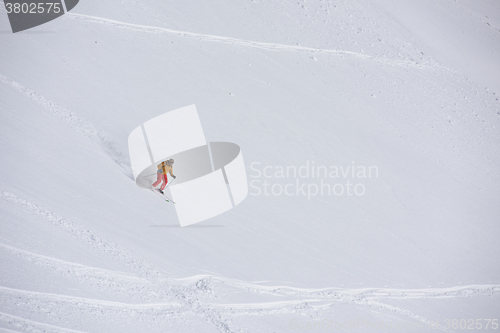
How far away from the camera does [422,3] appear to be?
30.7 feet

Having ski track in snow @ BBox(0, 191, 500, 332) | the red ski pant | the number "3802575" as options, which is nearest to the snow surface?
ski track in snow @ BBox(0, 191, 500, 332)

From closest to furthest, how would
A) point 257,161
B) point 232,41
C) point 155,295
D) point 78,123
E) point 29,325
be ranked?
point 29,325, point 155,295, point 78,123, point 257,161, point 232,41

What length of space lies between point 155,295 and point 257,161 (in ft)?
8.12

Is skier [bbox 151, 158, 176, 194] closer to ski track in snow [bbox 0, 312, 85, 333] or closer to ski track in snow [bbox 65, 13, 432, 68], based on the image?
ski track in snow [bbox 0, 312, 85, 333]

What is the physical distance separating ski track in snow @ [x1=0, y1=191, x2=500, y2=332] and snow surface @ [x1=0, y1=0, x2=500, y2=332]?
0.02m

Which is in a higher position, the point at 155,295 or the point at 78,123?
the point at 78,123

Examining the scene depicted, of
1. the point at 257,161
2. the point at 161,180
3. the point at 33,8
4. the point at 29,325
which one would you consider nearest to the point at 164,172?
the point at 161,180

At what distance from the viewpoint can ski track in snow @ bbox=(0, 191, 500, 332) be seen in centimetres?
462

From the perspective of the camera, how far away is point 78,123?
241 inches

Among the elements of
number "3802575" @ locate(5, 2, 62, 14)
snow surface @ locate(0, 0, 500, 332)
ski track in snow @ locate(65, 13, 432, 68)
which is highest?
number "3802575" @ locate(5, 2, 62, 14)

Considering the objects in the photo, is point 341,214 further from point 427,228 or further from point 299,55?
point 299,55

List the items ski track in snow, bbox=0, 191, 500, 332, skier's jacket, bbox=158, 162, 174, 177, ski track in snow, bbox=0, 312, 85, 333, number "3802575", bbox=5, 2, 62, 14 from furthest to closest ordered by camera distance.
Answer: number "3802575", bbox=5, 2, 62, 14 < skier's jacket, bbox=158, 162, 174, 177 < ski track in snow, bbox=0, 191, 500, 332 < ski track in snow, bbox=0, 312, 85, 333

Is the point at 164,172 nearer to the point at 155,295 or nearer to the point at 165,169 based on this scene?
the point at 165,169

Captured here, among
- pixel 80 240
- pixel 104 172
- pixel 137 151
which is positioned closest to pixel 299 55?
pixel 137 151
